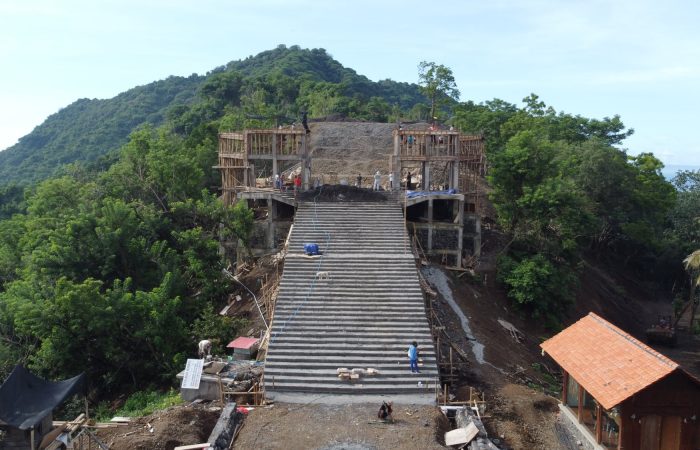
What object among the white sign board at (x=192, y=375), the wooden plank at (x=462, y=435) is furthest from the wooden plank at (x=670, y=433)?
the white sign board at (x=192, y=375)

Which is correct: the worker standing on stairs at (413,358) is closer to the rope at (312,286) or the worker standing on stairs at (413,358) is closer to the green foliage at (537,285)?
the rope at (312,286)

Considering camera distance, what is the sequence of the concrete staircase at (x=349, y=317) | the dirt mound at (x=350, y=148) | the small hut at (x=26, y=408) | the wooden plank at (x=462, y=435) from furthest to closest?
1. the dirt mound at (x=350, y=148)
2. the concrete staircase at (x=349, y=317)
3. the wooden plank at (x=462, y=435)
4. the small hut at (x=26, y=408)

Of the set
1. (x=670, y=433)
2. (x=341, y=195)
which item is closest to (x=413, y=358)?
(x=670, y=433)

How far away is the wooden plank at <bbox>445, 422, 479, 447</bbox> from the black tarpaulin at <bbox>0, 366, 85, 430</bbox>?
9.47 m

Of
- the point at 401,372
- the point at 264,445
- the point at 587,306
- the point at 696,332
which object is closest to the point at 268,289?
the point at 401,372

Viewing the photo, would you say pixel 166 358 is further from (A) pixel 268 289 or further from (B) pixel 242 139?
(B) pixel 242 139

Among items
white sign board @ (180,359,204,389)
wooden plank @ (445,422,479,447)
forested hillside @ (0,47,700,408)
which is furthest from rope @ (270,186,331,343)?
wooden plank @ (445,422,479,447)

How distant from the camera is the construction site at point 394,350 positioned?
14.3 meters

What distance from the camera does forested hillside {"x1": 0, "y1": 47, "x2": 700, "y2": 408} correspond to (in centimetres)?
2147

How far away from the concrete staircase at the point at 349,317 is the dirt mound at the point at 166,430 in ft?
6.43

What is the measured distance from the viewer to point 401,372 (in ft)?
57.3

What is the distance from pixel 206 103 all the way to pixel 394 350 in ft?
148

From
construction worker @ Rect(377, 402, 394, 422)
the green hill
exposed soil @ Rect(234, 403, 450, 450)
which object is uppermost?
the green hill

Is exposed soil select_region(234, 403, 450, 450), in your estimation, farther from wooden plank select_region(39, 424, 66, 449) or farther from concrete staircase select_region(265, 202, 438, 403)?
wooden plank select_region(39, 424, 66, 449)
